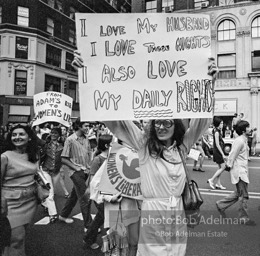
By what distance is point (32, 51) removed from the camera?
25438 millimetres

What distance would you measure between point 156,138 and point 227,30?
27214mm

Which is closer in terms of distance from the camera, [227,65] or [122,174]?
[122,174]

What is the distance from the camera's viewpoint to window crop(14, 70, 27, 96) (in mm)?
24812

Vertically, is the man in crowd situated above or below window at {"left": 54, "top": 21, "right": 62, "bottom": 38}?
below

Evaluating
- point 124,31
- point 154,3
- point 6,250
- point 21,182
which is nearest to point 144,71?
point 124,31

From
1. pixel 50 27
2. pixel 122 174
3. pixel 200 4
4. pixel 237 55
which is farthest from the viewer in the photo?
pixel 50 27

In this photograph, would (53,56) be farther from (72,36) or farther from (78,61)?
(78,61)

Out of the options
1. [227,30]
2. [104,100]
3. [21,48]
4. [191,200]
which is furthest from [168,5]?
[191,200]

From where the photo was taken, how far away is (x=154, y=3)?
29.1 m

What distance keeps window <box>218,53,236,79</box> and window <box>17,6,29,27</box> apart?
57.1 ft

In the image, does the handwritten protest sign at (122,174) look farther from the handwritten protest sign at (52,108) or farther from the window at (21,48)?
the window at (21,48)

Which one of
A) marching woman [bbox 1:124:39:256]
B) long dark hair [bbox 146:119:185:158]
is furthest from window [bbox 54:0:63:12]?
long dark hair [bbox 146:119:185:158]

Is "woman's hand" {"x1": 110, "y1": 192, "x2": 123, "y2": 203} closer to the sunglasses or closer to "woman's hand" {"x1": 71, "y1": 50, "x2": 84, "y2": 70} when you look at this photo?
the sunglasses

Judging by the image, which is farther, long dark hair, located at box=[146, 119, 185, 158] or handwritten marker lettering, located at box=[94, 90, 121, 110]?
handwritten marker lettering, located at box=[94, 90, 121, 110]
